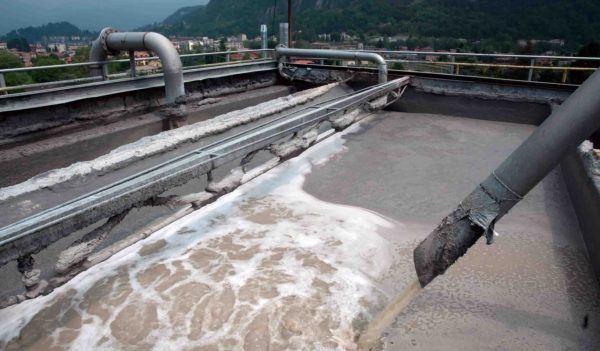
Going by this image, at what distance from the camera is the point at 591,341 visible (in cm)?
276

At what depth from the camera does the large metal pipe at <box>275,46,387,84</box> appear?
862 cm

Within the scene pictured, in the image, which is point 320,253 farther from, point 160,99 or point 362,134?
point 160,99

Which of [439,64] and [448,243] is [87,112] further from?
[439,64]

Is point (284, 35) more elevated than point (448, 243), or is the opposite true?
point (284, 35)

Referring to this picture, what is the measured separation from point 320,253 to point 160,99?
5908mm

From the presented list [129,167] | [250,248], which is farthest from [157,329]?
[129,167]

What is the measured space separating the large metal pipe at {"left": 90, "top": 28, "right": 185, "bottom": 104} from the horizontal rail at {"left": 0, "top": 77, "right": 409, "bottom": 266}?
3965 mm

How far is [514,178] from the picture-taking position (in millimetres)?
2248

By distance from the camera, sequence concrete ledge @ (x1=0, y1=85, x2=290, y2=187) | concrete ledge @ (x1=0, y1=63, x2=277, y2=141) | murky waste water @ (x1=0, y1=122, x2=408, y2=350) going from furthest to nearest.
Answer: concrete ledge @ (x1=0, y1=63, x2=277, y2=141) < concrete ledge @ (x1=0, y1=85, x2=290, y2=187) < murky waste water @ (x1=0, y1=122, x2=408, y2=350)

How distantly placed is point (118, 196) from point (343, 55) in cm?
737

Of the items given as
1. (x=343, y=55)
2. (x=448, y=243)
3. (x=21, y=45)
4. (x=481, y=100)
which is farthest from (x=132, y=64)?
(x=21, y=45)

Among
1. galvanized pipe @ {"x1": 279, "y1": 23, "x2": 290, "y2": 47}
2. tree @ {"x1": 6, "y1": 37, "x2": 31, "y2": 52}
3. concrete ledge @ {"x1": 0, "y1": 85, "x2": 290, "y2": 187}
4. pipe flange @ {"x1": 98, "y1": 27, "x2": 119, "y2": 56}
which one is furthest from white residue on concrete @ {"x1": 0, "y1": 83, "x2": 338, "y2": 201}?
tree @ {"x1": 6, "y1": 37, "x2": 31, "y2": 52}

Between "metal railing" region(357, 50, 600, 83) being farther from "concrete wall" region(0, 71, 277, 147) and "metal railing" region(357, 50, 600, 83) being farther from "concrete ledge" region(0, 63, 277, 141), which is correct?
"concrete wall" region(0, 71, 277, 147)

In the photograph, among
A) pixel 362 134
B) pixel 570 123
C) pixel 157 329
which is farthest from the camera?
pixel 362 134
